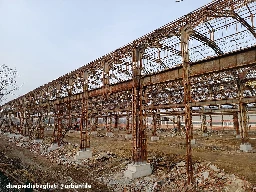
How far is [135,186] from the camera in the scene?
8289 millimetres

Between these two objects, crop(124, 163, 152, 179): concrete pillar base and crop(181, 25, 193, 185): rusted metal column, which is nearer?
crop(181, 25, 193, 185): rusted metal column

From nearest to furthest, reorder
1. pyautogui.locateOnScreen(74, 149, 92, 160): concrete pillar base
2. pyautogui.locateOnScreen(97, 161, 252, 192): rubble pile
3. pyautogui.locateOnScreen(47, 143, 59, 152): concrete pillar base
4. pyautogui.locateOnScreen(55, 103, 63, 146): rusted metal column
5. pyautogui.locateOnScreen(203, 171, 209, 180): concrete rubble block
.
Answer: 1. pyautogui.locateOnScreen(97, 161, 252, 192): rubble pile
2. pyautogui.locateOnScreen(203, 171, 209, 180): concrete rubble block
3. pyautogui.locateOnScreen(74, 149, 92, 160): concrete pillar base
4. pyautogui.locateOnScreen(55, 103, 63, 146): rusted metal column
5. pyautogui.locateOnScreen(47, 143, 59, 152): concrete pillar base

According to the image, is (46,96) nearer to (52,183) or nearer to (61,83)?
(61,83)

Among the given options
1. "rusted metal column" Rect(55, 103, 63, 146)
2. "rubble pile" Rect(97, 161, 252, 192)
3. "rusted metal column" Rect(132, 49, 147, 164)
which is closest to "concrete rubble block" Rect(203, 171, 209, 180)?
"rubble pile" Rect(97, 161, 252, 192)

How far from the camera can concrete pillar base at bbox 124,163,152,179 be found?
9.00 metres

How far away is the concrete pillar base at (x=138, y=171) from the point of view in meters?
9.00

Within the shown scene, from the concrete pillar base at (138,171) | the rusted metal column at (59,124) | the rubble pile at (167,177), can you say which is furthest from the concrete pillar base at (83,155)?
the concrete pillar base at (138,171)

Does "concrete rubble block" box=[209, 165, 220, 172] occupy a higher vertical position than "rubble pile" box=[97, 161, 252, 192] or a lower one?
higher

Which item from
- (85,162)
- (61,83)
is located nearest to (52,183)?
(85,162)

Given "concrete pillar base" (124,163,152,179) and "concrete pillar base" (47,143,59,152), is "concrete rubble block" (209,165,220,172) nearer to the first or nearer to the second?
"concrete pillar base" (124,163,152,179)

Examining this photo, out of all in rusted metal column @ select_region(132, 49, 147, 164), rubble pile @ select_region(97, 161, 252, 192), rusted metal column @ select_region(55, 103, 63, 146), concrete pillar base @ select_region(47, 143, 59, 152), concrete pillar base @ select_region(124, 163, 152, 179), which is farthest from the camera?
concrete pillar base @ select_region(47, 143, 59, 152)

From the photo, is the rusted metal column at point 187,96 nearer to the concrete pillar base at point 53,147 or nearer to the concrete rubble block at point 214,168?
the concrete rubble block at point 214,168

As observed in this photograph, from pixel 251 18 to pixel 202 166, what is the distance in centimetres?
777

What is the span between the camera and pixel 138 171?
9117 mm
